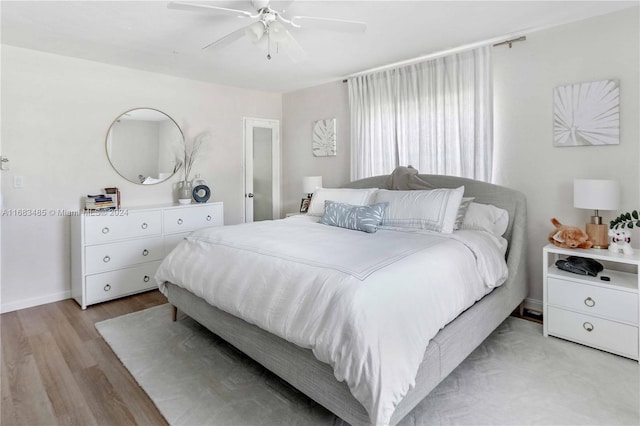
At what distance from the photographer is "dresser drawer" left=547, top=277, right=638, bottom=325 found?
221 cm

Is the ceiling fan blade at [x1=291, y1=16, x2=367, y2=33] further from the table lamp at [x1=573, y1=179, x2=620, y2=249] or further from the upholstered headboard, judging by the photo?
the table lamp at [x1=573, y1=179, x2=620, y2=249]

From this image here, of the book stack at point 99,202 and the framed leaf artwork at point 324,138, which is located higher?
the framed leaf artwork at point 324,138

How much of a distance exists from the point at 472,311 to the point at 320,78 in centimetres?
331

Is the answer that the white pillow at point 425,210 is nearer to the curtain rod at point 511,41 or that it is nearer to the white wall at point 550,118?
the white wall at point 550,118

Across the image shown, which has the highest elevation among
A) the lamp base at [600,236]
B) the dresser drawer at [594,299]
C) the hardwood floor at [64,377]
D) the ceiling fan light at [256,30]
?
the ceiling fan light at [256,30]

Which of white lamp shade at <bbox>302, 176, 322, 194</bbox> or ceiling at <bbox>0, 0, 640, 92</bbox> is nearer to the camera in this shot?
ceiling at <bbox>0, 0, 640, 92</bbox>

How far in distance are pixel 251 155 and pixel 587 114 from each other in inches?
150

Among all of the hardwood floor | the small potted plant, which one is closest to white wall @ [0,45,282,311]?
the hardwood floor

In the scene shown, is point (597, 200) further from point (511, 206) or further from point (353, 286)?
point (353, 286)

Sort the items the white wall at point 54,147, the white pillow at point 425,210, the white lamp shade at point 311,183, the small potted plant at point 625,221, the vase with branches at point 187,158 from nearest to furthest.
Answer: the small potted plant at point 625,221 → the white pillow at point 425,210 → the white wall at point 54,147 → the vase with branches at point 187,158 → the white lamp shade at point 311,183

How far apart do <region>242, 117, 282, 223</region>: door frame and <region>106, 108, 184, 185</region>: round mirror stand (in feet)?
3.04

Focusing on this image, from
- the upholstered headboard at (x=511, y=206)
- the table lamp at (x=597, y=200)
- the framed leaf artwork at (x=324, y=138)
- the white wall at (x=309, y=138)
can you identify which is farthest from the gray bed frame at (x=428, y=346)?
the framed leaf artwork at (x=324, y=138)

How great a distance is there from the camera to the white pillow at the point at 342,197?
3320 millimetres

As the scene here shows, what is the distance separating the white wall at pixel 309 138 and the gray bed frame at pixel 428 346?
6.32 ft
